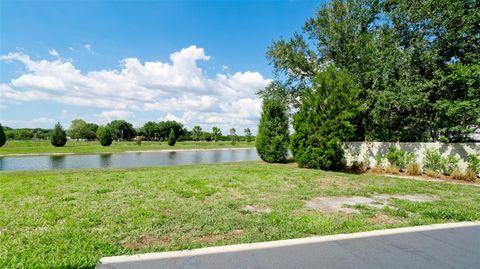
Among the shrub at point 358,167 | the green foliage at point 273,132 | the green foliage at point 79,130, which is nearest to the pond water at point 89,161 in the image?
the green foliage at point 273,132

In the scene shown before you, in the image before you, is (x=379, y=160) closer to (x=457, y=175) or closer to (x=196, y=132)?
(x=457, y=175)

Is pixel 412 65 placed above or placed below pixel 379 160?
above

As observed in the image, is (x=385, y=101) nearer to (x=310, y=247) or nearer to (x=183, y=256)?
(x=310, y=247)

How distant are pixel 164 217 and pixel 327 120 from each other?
8.92m

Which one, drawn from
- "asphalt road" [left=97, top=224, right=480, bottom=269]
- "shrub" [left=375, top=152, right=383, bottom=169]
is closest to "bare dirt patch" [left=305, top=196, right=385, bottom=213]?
"asphalt road" [left=97, top=224, right=480, bottom=269]

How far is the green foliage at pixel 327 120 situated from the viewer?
10922mm

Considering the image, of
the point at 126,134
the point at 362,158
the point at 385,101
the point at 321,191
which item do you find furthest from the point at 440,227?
the point at 126,134

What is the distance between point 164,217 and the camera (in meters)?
3.91

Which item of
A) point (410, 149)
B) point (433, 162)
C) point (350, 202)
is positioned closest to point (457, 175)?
point (433, 162)

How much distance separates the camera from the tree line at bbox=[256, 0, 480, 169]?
32.2ft

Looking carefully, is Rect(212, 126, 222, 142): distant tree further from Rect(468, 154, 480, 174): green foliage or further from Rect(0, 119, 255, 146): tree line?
Rect(468, 154, 480, 174): green foliage

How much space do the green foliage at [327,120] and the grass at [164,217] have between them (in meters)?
4.51

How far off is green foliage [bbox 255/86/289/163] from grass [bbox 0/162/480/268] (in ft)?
26.5

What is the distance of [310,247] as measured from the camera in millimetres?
2922
